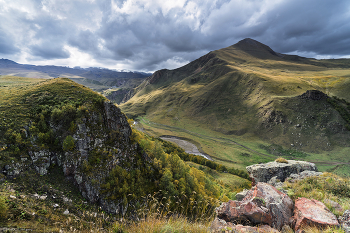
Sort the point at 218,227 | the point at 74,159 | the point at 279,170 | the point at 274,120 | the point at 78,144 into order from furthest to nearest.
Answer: the point at 274,120, the point at 78,144, the point at 74,159, the point at 279,170, the point at 218,227

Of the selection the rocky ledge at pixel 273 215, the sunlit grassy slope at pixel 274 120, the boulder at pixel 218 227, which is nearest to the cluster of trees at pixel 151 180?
the rocky ledge at pixel 273 215

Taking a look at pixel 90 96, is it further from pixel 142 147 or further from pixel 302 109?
pixel 302 109

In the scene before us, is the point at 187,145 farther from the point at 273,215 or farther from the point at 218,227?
Result: the point at 218,227

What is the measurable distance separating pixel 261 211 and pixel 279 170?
612 inches

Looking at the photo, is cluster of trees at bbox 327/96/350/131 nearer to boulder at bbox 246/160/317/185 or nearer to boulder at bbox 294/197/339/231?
boulder at bbox 246/160/317/185

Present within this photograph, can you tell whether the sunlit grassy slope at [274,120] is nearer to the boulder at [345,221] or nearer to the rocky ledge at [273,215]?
the rocky ledge at [273,215]

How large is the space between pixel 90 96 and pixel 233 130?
465 feet

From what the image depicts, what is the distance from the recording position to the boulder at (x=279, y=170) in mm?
20078

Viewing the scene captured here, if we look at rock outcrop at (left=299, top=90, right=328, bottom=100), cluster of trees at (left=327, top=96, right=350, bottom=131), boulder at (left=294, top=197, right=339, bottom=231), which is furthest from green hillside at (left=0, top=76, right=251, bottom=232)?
rock outcrop at (left=299, top=90, right=328, bottom=100)

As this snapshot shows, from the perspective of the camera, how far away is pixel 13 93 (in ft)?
93.1

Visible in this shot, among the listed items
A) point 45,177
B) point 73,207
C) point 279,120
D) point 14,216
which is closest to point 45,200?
point 73,207

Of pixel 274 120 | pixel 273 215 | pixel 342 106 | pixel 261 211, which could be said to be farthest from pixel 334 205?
pixel 342 106

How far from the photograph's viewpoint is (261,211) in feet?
31.3

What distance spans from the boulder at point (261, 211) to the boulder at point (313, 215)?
0.69 meters
